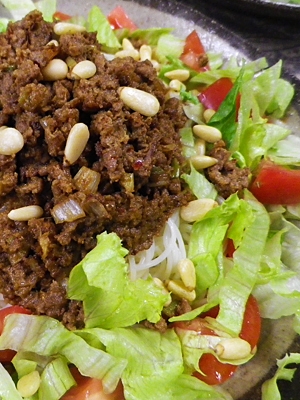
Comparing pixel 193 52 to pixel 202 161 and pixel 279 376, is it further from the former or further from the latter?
pixel 279 376

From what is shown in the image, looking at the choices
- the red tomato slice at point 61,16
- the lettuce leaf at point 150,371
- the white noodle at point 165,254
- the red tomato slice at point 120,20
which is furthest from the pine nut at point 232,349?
the red tomato slice at point 61,16

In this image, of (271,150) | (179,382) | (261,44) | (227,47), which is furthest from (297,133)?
(179,382)

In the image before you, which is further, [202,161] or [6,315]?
[202,161]

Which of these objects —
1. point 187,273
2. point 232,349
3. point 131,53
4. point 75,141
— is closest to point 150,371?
point 232,349

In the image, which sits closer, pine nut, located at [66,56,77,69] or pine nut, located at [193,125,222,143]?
pine nut, located at [66,56,77,69]

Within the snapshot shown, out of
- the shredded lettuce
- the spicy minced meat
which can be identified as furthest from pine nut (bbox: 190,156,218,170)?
the shredded lettuce

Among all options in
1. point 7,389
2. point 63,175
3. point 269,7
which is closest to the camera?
point 7,389

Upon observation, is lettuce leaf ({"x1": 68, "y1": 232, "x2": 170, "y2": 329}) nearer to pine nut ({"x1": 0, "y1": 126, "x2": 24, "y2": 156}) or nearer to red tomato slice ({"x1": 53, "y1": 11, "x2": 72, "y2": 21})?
pine nut ({"x1": 0, "y1": 126, "x2": 24, "y2": 156})
